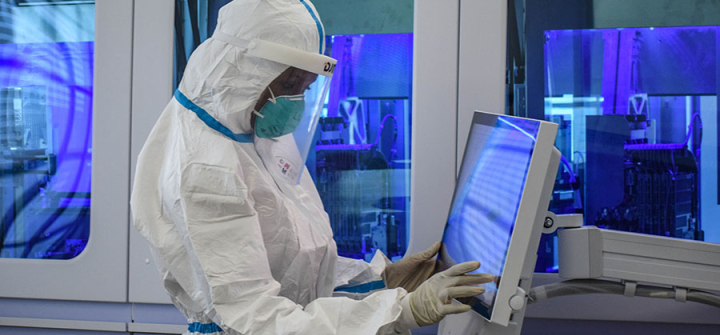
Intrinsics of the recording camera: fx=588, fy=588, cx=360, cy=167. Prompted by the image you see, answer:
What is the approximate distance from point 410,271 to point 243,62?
733 mm

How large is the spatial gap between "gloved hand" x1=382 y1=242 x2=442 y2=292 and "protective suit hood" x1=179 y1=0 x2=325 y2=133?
62 cm

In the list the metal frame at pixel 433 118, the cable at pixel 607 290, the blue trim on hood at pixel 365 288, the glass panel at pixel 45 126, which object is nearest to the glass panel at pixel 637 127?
the metal frame at pixel 433 118

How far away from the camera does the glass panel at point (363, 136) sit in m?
1.75

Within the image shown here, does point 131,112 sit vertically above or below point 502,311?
above

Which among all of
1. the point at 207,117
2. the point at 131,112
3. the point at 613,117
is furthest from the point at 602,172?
the point at 131,112

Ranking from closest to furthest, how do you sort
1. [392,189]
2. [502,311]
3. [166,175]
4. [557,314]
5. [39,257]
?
[502,311] → [166,175] → [557,314] → [392,189] → [39,257]

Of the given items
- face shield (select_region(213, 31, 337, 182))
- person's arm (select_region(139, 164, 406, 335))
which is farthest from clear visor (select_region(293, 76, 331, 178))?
person's arm (select_region(139, 164, 406, 335))

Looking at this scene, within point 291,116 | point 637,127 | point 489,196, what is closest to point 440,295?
point 489,196

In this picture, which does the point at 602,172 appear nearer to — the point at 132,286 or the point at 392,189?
the point at 392,189

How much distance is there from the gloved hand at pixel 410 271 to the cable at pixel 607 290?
0.34m

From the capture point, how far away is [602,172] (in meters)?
1.68

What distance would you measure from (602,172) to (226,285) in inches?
44.3

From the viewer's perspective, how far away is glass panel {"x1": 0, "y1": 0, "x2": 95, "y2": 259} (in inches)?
74.4

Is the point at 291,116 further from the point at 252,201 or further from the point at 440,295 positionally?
the point at 440,295
